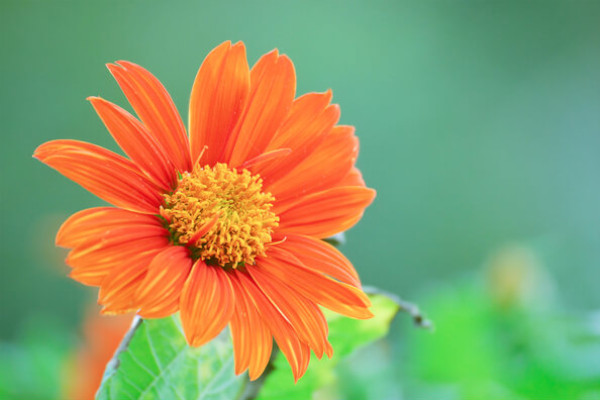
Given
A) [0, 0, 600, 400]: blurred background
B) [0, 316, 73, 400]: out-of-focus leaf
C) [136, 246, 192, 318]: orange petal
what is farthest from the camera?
[0, 0, 600, 400]: blurred background

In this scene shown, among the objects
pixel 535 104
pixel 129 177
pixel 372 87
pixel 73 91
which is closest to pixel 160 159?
pixel 129 177

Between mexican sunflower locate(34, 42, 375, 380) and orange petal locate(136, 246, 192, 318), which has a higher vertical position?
mexican sunflower locate(34, 42, 375, 380)

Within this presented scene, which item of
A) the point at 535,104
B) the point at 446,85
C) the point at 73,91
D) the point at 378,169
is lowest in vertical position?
the point at 73,91

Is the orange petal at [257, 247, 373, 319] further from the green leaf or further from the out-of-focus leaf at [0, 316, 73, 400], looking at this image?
the out-of-focus leaf at [0, 316, 73, 400]

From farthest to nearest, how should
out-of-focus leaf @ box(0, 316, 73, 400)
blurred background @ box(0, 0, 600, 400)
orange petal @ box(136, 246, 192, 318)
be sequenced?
blurred background @ box(0, 0, 600, 400) < out-of-focus leaf @ box(0, 316, 73, 400) < orange petal @ box(136, 246, 192, 318)

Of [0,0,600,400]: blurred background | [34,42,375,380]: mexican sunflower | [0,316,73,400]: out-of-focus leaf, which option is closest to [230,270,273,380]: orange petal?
[34,42,375,380]: mexican sunflower

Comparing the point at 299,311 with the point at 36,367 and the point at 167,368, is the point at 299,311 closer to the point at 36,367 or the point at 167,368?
the point at 167,368

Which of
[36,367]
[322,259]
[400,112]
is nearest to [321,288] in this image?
[322,259]

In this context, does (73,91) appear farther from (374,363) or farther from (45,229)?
(374,363)
